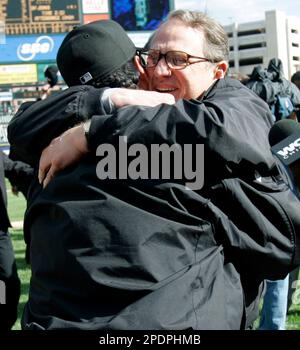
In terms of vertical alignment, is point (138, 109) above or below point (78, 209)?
above

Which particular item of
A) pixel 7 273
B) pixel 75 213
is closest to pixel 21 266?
pixel 7 273

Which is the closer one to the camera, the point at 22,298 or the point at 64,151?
the point at 64,151

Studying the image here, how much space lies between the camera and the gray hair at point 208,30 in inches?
83.8

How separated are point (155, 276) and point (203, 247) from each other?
0.53ft

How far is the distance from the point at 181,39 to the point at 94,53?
0.27 meters

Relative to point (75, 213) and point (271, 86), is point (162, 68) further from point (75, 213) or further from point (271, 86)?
point (271, 86)

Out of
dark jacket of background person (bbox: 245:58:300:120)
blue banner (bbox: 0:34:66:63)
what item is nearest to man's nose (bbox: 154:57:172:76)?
dark jacket of background person (bbox: 245:58:300:120)

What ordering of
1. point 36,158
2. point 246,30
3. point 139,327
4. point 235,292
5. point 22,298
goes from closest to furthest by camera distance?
point 139,327 < point 235,292 < point 36,158 < point 22,298 < point 246,30

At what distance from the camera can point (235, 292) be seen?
6.32 feet

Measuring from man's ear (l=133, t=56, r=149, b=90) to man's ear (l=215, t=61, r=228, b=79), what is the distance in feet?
0.72

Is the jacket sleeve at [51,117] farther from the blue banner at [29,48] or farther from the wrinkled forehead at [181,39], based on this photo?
the blue banner at [29,48]
